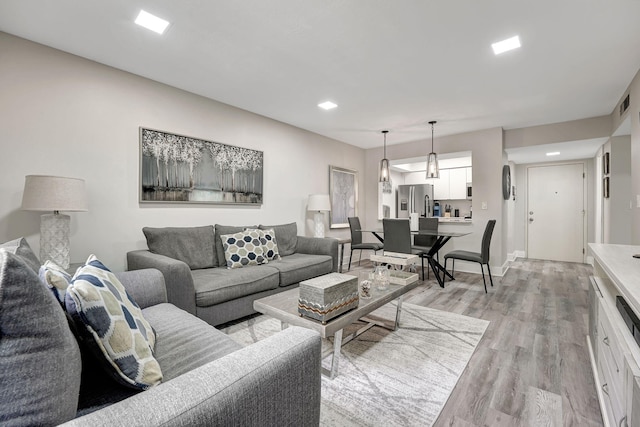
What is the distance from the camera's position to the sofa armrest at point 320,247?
148 inches

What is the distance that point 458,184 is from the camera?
648cm

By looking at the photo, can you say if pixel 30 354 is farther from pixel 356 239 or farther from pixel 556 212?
pixel 556 212

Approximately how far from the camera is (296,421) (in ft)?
2.97

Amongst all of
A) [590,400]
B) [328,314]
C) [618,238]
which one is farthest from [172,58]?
[618,238]

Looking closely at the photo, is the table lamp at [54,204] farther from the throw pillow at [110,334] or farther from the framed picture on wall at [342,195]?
the framed picture on wall at [342,195]

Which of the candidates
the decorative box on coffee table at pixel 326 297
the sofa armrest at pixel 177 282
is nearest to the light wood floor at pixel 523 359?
the decorative box on coffee table at pixel 326 297

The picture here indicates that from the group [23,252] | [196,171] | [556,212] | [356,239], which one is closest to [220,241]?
[196,171]

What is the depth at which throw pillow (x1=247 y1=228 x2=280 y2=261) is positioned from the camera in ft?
10.9

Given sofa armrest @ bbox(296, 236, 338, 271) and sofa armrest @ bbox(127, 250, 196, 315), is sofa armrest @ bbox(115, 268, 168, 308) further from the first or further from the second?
sofa armrest @ bbox(296, 236, 338, 271)

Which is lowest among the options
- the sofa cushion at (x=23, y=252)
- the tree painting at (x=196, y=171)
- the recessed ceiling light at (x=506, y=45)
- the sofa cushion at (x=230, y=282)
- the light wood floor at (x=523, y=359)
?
the light wood floor at (x=523, y=359)

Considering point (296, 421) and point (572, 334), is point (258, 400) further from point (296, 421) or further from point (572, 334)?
point (572, 334)

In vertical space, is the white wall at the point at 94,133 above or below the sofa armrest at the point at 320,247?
above

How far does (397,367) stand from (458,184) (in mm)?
5424

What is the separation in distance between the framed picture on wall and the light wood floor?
1.99 metres
